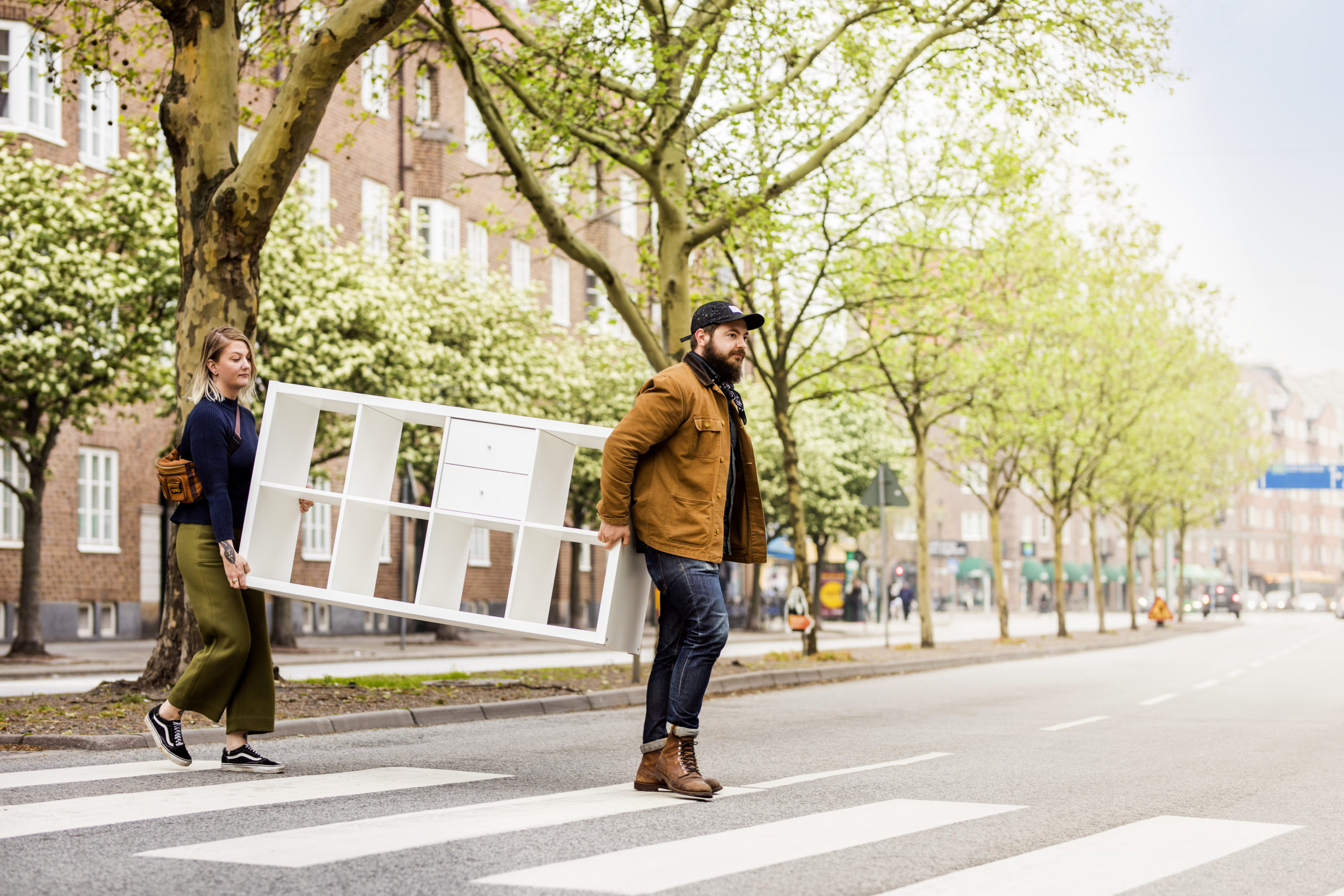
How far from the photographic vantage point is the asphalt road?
5105 mm

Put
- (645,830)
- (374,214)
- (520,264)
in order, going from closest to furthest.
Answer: (645,830), (374,214), (520,264)

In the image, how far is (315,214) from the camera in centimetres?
3506

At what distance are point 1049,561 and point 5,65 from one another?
78.9m

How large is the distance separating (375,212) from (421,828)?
32.5 meters

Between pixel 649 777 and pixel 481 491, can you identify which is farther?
pixel 481 491

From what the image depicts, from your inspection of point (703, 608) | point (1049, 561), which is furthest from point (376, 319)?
point (1049, 561)

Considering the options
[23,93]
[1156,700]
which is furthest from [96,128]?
[1156,700]

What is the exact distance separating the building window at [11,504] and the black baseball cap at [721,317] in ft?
74.0

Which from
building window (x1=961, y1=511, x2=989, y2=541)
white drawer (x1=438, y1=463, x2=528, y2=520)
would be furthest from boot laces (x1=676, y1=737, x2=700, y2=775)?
building window (x1=961, y1=511, x2=989, y2=541)

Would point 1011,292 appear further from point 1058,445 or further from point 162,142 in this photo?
point 162,142

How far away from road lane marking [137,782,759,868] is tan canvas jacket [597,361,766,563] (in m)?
1.16

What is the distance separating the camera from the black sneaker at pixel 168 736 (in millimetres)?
7566

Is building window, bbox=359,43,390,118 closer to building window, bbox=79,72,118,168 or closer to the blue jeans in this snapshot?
building window, bbox=79,72,118,168

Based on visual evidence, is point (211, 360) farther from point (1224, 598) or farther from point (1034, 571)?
point (1034, 571)
